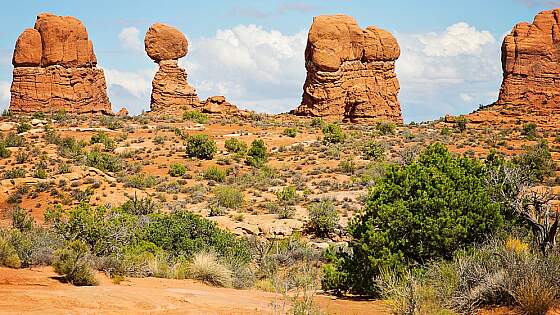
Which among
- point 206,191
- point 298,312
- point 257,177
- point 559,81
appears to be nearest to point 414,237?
point 298,312

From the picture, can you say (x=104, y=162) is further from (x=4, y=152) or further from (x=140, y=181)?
(x=4, y=152)

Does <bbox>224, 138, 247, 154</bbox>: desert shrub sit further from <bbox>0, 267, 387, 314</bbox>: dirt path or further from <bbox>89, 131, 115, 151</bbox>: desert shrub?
<bbox>0, 267, 387, 314</bbox>: dirt path

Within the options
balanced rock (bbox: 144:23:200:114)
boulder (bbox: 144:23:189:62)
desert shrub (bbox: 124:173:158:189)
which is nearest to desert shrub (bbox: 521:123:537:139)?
balanced rock (bbox: 144:23:200:114)

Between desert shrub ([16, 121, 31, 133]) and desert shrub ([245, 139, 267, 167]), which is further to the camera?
desert shrub ([16, 121, 31, 133])

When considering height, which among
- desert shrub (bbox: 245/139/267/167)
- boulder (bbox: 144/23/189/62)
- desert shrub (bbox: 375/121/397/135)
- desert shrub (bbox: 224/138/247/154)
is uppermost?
boulder (bbox: 144/23/189/62)

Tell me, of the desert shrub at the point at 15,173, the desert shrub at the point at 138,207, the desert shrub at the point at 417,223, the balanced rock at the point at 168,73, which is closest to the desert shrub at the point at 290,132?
the balanced rock at the point at 168,73

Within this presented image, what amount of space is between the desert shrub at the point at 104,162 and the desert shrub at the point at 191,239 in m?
17.6

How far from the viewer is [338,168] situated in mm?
33250

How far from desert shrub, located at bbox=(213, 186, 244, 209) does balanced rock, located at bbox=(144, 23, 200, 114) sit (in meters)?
27.7

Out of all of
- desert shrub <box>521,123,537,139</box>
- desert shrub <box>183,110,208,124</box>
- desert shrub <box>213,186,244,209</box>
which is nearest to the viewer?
desert shrub <box>213,186,244,209</box>

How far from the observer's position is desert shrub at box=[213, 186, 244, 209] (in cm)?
2498

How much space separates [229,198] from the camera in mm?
25219

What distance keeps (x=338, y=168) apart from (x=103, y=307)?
26241mm

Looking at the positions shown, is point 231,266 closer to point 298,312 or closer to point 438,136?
point 298,312
